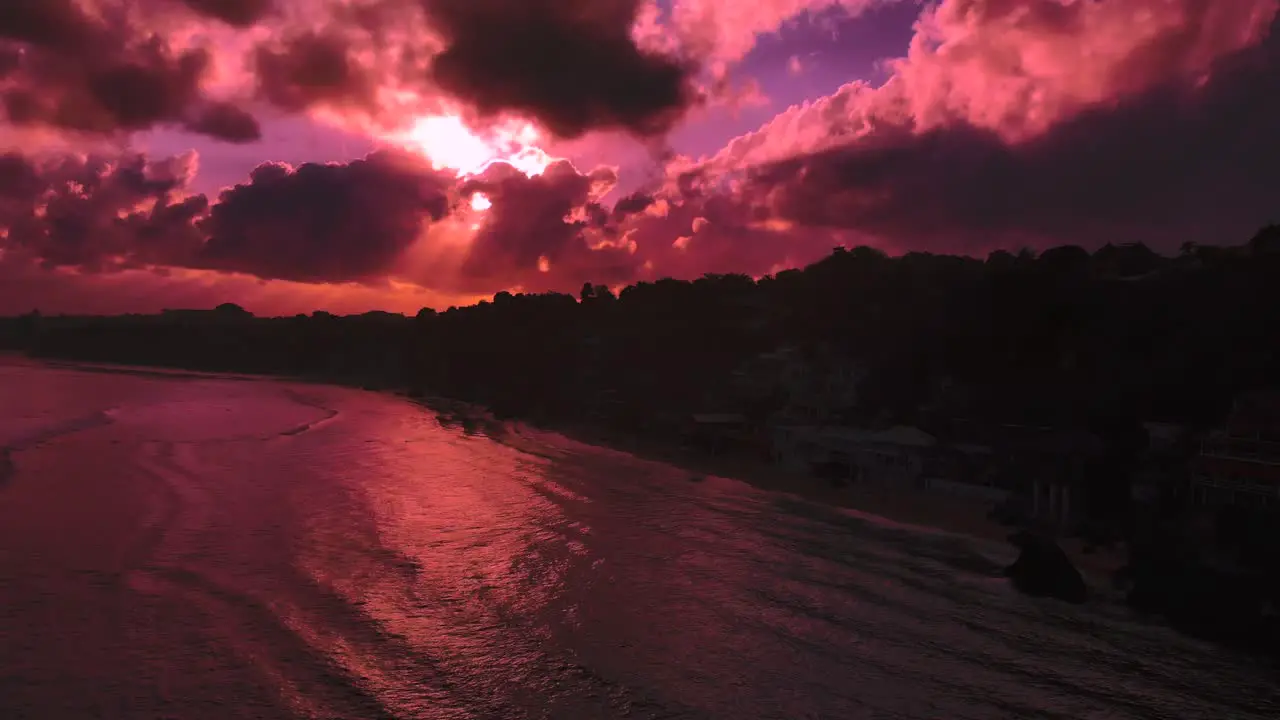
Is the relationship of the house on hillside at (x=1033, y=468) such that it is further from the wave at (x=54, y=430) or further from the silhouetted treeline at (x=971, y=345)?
the wave at (x=54, y=430)

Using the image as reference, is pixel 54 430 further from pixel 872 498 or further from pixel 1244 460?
pixel 1244 460

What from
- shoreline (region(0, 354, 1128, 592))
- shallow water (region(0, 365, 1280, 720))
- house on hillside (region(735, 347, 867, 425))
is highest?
house on hillside (region(735, 347, 867, 425))

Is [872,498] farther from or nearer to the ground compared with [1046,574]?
nearer to the ground

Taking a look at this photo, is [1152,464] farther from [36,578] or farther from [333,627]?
[36,578]

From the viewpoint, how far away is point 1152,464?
34.9 m

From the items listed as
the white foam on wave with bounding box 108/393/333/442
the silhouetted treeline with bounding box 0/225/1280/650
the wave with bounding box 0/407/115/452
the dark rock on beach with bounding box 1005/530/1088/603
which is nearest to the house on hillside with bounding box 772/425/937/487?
the silhouetted treeline with bounding box 0/225/1280/650

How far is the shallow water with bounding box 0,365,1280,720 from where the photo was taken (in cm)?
1773

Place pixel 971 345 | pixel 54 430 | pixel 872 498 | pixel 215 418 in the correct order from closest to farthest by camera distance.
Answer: pixel 872 498
pixel 971 345
pixel 54 430
pixel 215 418

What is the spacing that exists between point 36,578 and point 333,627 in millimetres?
12227

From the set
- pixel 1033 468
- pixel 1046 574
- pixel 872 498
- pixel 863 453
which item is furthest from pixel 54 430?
pixel 1033 468

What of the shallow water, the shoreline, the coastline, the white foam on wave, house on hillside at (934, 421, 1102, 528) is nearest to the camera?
the shallow water

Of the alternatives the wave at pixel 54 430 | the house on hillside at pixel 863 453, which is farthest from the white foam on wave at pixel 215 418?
the house on hillside at pixel 863 453

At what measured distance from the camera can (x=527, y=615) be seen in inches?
901

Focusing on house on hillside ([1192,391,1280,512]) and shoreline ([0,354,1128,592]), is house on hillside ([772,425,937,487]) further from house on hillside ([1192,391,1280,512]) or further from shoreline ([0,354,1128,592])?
house on hillside ([1192,391,1280,512])
